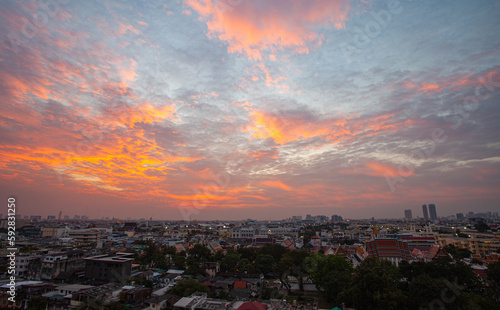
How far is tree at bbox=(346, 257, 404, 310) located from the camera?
1867 centimetres

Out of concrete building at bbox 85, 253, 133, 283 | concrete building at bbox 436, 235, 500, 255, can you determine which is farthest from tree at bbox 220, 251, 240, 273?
concrete building at bbox 436, 235, 500, 255

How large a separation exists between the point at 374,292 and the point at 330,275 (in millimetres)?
6430

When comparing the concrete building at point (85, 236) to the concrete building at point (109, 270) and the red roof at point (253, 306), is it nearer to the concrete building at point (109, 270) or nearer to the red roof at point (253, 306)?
the concrete building at point (109, 270)

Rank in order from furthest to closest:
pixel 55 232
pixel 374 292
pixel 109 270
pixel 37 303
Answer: pixel 55 232 → pixel 109 270 → pixel 37 303 → pixel 374 292

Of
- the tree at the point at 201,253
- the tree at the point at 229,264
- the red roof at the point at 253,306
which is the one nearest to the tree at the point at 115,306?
the red roof at the point at 253,306

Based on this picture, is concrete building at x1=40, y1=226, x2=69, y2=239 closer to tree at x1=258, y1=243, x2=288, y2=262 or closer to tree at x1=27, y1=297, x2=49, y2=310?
tree at x1=27, y1=297, x2=49, y2=310

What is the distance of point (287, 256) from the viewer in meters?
35.6

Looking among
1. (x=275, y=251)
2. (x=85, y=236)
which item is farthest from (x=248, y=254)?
(x=85, y=236)

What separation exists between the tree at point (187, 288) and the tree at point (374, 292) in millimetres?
13878

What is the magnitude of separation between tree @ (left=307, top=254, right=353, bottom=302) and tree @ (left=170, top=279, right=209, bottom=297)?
11618 millimetres

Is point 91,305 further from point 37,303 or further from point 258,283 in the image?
point 258,283

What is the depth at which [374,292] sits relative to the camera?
19.5 meters

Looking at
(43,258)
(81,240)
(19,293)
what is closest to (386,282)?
(19,293)

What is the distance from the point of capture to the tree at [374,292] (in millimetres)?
18672
